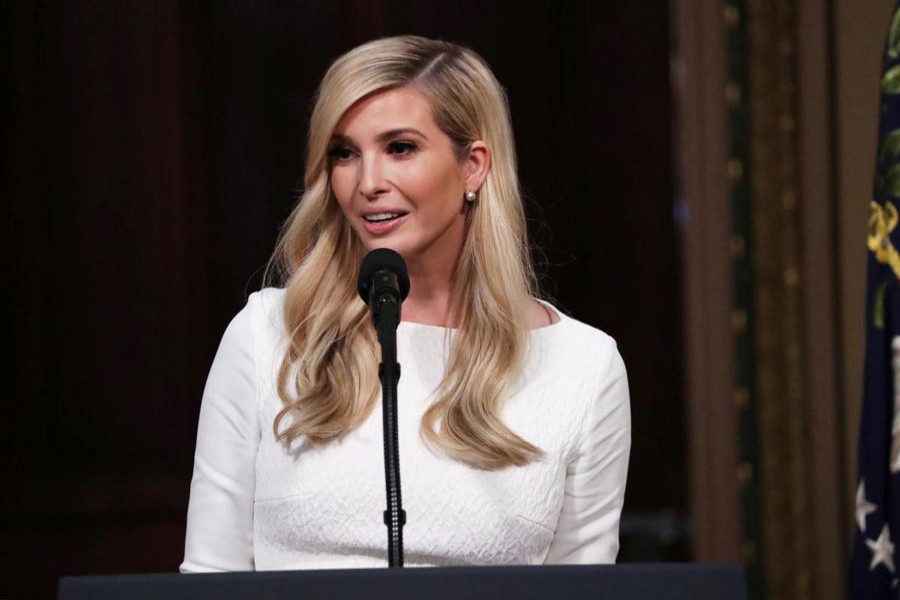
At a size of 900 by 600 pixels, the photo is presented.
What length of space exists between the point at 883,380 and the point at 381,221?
2.29 feet

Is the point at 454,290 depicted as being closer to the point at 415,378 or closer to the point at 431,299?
the point at 431,299

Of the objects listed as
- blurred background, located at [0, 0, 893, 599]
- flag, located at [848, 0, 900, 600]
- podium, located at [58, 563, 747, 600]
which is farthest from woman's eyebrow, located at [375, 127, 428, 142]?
blurred background, located at [0, 0, 893, 599]

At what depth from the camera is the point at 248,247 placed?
2.99 metres

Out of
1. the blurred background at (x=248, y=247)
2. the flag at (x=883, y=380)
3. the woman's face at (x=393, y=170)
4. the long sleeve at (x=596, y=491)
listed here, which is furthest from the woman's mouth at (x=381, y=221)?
the blurred background at (x=248, y=247)

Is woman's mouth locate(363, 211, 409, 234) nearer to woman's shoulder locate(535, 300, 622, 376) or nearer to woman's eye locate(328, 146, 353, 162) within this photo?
woman's eye locate(328, 146, 353, 162)

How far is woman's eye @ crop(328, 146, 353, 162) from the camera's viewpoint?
5.37 ft

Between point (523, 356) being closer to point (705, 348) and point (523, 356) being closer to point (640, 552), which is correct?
point (705, 348)

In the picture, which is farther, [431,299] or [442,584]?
[431,299]

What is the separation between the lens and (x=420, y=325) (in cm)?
172

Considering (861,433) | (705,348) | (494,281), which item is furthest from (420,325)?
(705,348)

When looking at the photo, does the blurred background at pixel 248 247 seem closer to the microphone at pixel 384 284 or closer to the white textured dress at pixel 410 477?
the white textured dress at pixel 410 477

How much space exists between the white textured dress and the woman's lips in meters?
0.17

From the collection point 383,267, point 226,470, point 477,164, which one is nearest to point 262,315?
point 226,470

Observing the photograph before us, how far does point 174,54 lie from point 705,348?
135cm
